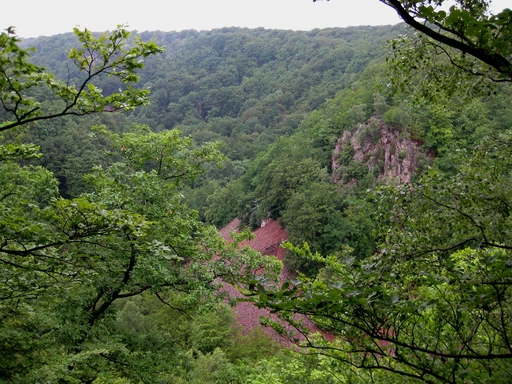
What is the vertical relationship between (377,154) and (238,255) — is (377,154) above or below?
below

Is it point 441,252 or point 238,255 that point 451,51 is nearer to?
point 441,252

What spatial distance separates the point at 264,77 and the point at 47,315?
3703 inches

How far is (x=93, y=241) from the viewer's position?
146 inches

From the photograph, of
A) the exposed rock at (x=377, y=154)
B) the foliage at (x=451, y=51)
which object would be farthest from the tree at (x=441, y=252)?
the exposed rock at (x=377, y=154)

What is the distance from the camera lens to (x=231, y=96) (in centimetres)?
9138

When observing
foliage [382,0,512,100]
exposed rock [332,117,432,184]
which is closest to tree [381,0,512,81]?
foliage [382,0,512,100]

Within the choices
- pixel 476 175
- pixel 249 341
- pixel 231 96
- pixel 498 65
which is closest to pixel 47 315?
pixel 476 175

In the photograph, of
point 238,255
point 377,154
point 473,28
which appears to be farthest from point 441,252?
point 377,154

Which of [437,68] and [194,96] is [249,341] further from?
[194,96]

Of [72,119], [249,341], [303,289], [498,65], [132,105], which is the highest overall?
[498,65]

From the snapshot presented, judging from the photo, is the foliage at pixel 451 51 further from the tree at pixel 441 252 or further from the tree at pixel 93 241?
the tree at pixel 93 241

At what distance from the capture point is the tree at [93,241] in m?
3.06

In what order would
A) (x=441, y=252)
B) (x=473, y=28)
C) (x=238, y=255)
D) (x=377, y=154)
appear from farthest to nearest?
(x=377, y=154)
(x=238, y=255)
(x=441, y=252)
(x=473, y=28)

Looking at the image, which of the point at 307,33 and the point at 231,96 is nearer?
the point at 231,96
